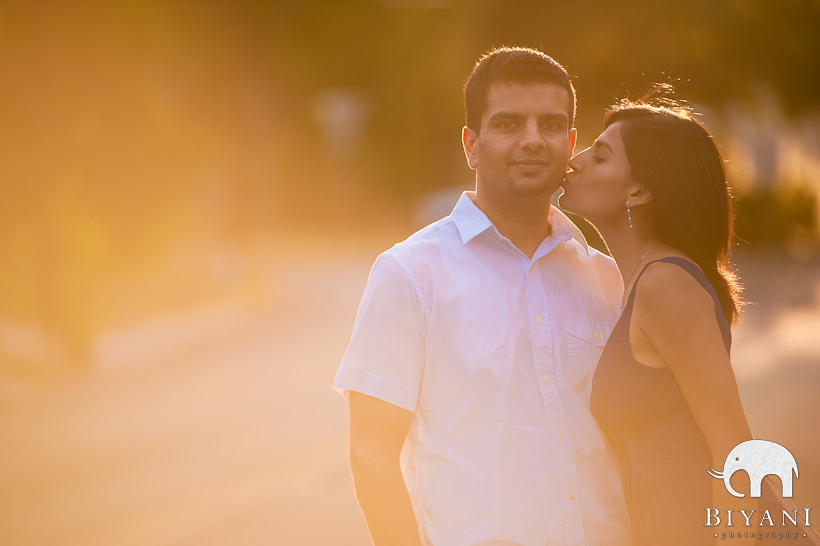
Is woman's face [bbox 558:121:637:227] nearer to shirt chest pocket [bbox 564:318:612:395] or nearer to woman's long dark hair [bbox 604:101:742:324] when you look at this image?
woman's long dark hair [bbox 604:101:742:324]

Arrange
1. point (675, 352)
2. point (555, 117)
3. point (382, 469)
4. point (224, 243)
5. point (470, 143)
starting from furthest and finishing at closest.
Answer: point (224, 243) → point (470, 143) → point (555, 117) → point (675, 352) → point (382, 469)

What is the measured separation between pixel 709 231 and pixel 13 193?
10459 millimetres

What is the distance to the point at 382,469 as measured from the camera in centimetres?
279

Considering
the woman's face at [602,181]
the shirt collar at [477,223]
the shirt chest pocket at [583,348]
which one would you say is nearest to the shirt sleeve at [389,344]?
the shirt collar at [477,223]

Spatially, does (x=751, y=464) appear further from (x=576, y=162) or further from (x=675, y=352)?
(x=576, y=162)

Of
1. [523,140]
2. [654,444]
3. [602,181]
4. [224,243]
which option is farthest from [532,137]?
[224,243]

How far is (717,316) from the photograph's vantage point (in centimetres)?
302

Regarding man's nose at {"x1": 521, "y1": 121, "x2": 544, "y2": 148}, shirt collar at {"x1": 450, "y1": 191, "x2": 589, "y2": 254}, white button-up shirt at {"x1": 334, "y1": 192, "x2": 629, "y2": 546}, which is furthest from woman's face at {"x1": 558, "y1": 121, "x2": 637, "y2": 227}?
A: white button-up shirt at {"x1": 334, "y1": 192, "x2": 629, "y2": 546}

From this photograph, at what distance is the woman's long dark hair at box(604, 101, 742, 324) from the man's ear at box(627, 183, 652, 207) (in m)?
0.03

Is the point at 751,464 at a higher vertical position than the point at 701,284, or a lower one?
lower

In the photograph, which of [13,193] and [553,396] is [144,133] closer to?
[13,193]

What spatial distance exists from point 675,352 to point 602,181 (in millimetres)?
855

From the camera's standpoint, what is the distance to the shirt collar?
3.10 m

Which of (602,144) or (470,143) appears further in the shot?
(602,144)
